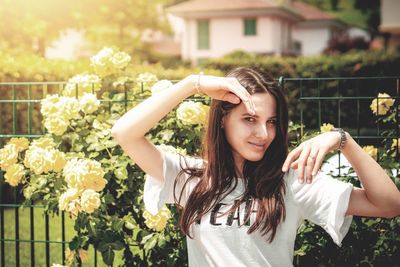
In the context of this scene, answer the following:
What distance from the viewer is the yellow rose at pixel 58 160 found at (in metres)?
3.29

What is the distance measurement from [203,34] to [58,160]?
116 ft

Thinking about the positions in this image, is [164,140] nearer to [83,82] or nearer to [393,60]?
[83,82]

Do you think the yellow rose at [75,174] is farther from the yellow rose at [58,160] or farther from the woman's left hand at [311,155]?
the woman's left hand at [311,155]

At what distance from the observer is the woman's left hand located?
1922mm

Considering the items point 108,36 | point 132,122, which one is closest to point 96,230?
point 132,122

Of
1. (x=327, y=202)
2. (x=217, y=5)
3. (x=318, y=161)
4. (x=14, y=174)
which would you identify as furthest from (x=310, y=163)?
(x=217, y=5)

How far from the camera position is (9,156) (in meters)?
3.52

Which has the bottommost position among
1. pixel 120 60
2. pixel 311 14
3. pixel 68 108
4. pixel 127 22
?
pixel 68 108

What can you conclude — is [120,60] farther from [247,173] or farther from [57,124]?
[247,173]

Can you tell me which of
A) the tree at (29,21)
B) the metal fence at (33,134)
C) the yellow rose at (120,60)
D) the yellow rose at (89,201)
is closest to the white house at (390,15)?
the tree at (29,21)

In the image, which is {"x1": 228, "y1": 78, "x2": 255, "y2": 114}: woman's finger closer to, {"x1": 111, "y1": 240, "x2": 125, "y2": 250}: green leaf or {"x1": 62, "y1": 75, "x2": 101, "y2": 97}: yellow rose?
{"x1": 111, "y1": 240, "x2": 125, "y2": 250}: green leaf

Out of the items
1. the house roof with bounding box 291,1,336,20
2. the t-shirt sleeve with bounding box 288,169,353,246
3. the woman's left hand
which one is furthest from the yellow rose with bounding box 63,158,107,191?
the house roof with bounding box 291,1,336,20

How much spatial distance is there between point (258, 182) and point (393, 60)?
622 inches

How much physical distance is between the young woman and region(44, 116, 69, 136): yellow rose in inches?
49.3
